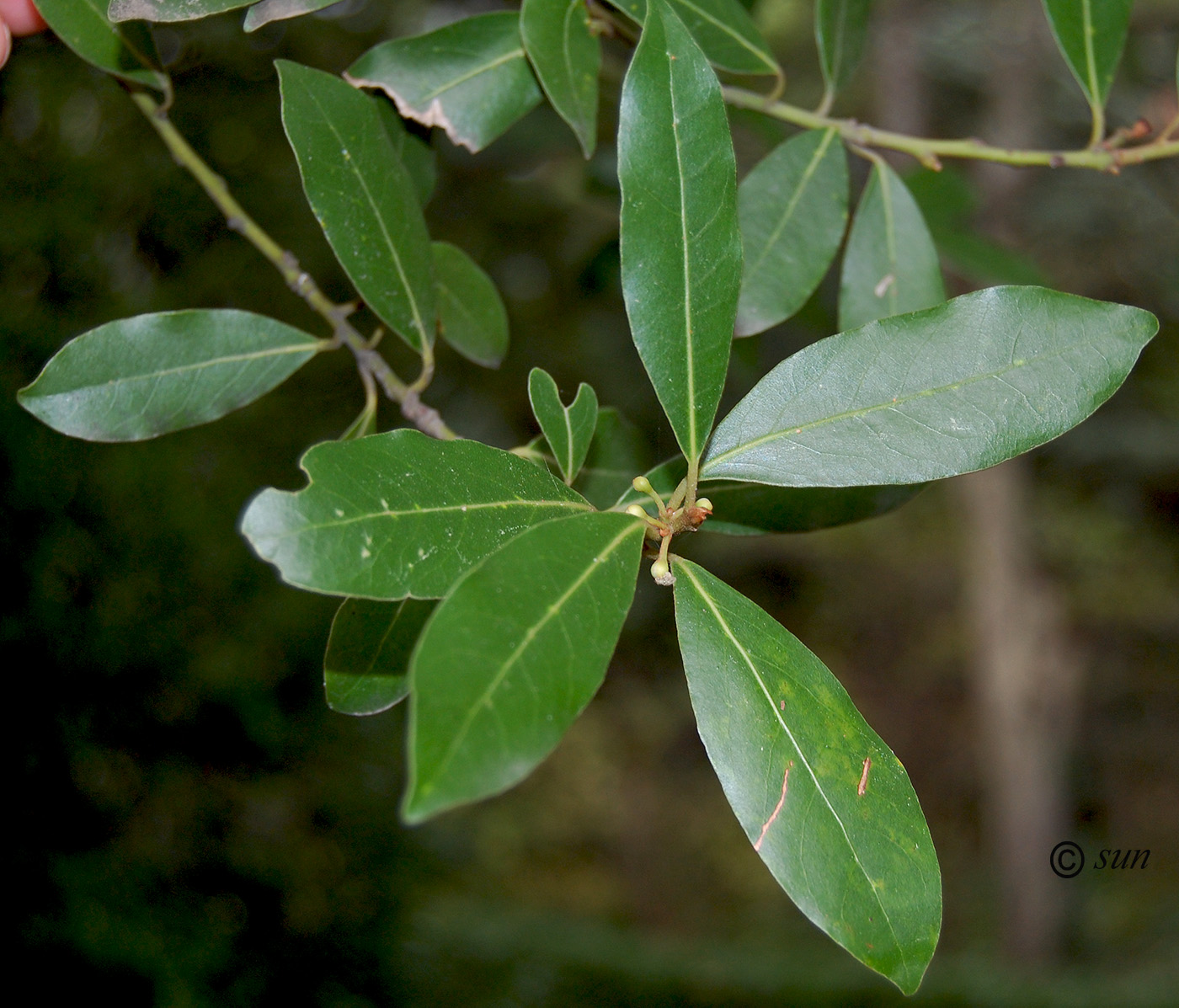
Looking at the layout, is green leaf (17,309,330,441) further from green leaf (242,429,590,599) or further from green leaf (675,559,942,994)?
green leaf (675,559,942,994)

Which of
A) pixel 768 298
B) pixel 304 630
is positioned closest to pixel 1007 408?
pixel 768 298

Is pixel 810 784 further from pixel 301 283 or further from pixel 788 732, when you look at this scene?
pixel 301 283

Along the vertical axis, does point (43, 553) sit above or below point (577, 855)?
above

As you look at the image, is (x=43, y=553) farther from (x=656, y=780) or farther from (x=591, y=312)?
(x=656, y=780)

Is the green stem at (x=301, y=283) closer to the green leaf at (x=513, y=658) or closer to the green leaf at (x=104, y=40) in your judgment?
the green leaf at (x=104, y=40)

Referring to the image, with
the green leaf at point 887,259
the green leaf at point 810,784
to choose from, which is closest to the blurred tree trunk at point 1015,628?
the green leaf at point 887,259

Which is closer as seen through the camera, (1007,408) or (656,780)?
(1007,408)

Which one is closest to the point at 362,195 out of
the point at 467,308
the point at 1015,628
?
the point at 467,308
